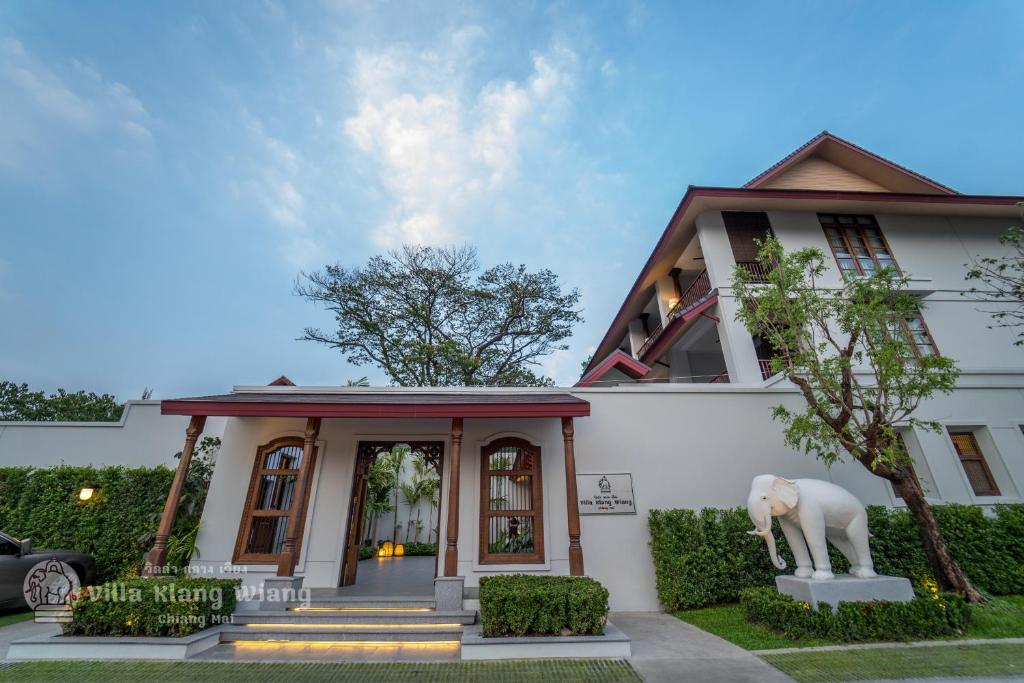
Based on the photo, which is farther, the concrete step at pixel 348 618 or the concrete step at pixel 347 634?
the concrete step at pixel 348 618

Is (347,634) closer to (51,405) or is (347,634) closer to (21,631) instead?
(21,631)

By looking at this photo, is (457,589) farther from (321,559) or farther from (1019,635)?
(1019,635)

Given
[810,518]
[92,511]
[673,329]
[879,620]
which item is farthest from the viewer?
[673,329]

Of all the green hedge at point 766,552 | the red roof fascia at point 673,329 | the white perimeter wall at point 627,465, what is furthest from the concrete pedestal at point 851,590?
the red roof fascia at point 673,329

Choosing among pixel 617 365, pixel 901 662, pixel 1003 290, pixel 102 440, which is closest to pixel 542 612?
pixel 901 662

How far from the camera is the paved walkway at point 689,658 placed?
10.1ft

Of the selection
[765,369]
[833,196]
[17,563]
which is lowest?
[17,563]

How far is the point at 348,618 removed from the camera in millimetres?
4492

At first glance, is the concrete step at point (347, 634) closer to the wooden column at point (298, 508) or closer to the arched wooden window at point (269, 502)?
the wooden column at point (298, 508)

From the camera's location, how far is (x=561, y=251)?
101ft

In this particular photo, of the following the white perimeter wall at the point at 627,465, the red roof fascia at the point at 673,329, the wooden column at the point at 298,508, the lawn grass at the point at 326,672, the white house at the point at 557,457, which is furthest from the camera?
the red roof fascia at the point at 673,329

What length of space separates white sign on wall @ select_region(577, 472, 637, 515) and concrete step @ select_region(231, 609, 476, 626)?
8.16 feet

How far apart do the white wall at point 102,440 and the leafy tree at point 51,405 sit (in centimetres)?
2104

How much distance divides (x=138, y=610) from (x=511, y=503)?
4.58 meters
